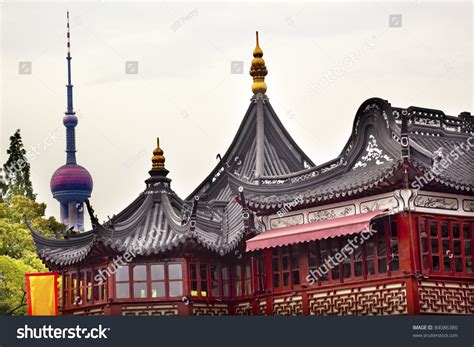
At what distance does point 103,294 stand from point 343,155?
847 cm

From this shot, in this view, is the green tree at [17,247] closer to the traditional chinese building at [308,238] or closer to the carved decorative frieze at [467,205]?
the traditional chinese building at [308,238]

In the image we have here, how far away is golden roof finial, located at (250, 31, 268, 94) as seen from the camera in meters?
44.2

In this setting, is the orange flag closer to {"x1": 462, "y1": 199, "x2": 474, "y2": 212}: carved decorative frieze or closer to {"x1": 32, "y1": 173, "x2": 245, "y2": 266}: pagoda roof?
{"x1": 32, "y1": 173, "x2": 245, "y2": 266}: pagoda roof

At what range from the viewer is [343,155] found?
3597 centimetres

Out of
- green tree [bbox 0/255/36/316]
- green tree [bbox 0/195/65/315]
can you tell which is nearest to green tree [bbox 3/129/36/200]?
green tree [bbox 0/195/65/315]

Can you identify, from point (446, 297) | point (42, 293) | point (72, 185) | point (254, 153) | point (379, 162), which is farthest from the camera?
point (72, 185)

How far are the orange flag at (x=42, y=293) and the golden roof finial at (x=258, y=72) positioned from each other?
9.32m

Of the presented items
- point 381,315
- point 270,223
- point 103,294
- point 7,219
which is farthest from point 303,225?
point 7,219

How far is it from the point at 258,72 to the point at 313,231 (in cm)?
1040

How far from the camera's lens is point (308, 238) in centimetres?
3516

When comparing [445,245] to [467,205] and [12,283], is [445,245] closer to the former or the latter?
[467,205]

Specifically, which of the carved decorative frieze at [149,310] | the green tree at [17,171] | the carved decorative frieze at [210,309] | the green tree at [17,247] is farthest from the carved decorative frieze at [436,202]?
the green tree at [17,171]

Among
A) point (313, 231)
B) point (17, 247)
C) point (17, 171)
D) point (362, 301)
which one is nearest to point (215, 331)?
point (362, 301)

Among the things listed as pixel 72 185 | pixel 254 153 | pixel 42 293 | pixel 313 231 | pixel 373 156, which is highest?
pixel 72 185
